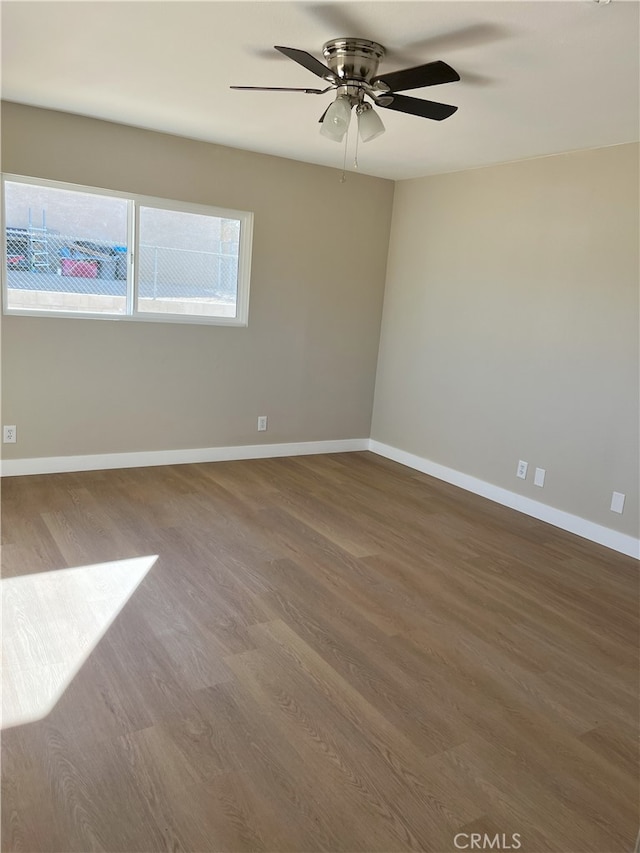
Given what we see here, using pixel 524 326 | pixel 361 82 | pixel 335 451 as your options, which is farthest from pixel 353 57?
pixel 335 451

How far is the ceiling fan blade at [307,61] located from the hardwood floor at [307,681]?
229cm

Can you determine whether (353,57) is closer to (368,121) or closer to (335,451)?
(368,121)

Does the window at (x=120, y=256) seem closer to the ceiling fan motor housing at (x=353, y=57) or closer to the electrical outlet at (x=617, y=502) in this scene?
the ceiling fan motor housing at (x=353, y=57)

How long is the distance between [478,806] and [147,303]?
3.81m

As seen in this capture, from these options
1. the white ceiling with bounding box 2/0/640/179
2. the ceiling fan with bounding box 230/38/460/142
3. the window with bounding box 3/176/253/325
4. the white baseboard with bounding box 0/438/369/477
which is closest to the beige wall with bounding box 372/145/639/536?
the white ceiling with bounding box 2/0/640/179

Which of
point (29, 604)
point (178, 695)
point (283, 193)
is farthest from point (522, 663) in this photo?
point (283, 193)

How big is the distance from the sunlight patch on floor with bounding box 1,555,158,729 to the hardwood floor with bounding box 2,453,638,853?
0.01m

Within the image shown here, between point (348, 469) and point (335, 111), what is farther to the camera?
point (348, 469)

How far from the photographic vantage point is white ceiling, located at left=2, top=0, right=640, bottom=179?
2.20m

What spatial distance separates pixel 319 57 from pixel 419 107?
1.63ft

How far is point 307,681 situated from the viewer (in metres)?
2.27

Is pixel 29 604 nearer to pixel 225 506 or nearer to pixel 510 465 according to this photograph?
pixel 225 506

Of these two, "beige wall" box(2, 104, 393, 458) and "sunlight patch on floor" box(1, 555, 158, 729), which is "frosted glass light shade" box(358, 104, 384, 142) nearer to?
"beige wall" box(2, 104, 393, 458)

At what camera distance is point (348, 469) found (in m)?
5.12
